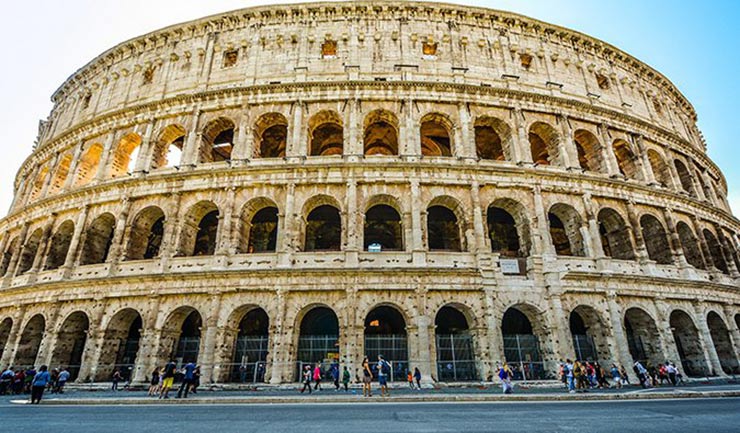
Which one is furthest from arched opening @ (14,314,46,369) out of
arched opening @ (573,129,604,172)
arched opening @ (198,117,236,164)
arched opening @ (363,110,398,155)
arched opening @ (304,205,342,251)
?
arched opening @ (573,129,604,172)

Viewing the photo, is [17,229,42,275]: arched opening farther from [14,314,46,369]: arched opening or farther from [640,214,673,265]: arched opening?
[640,214,673,265]: arched opening

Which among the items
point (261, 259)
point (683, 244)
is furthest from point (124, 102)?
point (683, 244)

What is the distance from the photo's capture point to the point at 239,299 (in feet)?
48.2

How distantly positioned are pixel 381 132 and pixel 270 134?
664 cm

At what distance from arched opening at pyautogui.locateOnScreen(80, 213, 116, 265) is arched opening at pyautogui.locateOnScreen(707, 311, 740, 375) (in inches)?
1241

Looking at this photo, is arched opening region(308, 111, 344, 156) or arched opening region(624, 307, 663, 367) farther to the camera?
arched opening region(308, 111, 344, 156)

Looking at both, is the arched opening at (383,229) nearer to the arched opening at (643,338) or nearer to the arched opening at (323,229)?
the arched opening at (323,229)

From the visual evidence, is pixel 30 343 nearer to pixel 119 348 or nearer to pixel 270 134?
pixel 119 348

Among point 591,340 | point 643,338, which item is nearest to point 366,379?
point 591,340

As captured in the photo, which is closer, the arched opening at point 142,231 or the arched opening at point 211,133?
the arched opening at point 142,231

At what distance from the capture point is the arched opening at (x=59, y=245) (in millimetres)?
18414

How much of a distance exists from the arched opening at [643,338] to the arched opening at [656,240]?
369 cm

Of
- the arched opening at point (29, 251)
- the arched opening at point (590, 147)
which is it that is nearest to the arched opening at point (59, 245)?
the arched opening at point (29, 251)

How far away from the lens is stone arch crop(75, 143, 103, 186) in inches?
806
